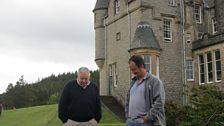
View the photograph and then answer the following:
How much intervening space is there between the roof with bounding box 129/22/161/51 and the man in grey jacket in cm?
2210

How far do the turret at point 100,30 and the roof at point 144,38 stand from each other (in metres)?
5.67

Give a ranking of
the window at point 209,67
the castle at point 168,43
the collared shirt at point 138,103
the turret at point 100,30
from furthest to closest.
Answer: the turret at point 100,30 < the window at point 209,67 < the castle at point 168,43 < the collared shirt at point 138,103

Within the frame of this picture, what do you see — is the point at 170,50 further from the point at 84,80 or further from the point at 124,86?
the point at 84,80

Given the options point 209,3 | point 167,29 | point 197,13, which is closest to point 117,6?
point 167,29

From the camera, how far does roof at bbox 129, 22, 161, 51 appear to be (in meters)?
29.2

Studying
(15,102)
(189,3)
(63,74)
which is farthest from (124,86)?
(63,74)

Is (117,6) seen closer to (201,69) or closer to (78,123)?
(201,69)

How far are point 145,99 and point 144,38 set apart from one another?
2276 cm

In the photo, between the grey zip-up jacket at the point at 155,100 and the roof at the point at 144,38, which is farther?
the roof at the point at 144,38

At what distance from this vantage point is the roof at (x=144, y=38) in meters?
29.2

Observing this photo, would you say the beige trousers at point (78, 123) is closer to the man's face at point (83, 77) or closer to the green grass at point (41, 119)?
the man's face at point (83, 77)

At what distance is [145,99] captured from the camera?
681 cm

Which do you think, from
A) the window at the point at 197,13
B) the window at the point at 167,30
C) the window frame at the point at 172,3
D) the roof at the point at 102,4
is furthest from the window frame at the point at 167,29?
the roof at the point at 102,4

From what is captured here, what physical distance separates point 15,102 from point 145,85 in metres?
66.0
